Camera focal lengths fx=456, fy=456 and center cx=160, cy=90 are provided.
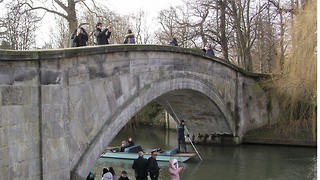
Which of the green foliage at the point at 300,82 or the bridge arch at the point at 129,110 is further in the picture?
the green foliage at the point at 300,82

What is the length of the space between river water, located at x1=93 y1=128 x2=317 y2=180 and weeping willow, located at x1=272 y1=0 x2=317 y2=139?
84 cm

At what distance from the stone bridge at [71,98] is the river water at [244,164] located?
2.40 metres

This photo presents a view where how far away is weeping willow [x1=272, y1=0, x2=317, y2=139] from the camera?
12375 millimetres

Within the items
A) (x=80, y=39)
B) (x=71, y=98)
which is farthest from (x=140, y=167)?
(x=80, y=39)

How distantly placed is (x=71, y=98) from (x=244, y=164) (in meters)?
7.07

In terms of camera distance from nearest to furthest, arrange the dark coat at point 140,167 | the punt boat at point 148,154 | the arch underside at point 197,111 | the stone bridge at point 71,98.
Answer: the stone bridge at point 71,98 < the dark coat at point 140,167 < the punt boat at point 148,154 < the arch underside at point 197,111

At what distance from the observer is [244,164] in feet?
43.1

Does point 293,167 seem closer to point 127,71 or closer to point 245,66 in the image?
point 127,71

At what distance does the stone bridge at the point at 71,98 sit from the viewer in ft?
21.3

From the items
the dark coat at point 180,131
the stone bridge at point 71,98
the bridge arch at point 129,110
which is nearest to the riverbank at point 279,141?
the bridge arch at point 129,110

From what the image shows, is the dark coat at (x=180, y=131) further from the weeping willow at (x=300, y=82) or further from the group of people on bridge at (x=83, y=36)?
the group of people on bridge at (x=83, y=36)

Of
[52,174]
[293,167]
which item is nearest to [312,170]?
[293,167]

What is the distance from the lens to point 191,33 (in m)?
20.2

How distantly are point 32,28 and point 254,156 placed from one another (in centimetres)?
1143
